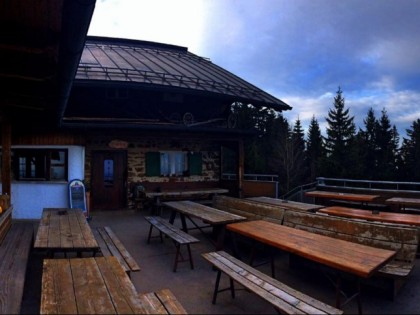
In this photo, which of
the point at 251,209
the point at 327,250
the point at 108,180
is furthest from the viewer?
the point at 108,180

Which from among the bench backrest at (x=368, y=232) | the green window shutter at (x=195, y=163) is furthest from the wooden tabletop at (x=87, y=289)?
the green window shutter at (x=195, y=163)

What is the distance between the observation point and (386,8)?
8414 millimetres

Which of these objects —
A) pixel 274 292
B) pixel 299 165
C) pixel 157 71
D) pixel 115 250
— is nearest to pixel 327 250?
pixel 274 292

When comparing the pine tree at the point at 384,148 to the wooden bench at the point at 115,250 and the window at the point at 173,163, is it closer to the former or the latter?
the window at the point at 173,163

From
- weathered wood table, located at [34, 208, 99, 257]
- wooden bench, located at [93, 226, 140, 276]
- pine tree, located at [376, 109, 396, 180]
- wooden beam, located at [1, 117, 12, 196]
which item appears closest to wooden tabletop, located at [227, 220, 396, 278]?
wooden bench, located at [93, 226, 140, 276]

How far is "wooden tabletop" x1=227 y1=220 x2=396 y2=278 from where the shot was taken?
3.16 m

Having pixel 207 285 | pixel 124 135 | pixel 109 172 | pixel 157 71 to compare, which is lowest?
pixel 207 285

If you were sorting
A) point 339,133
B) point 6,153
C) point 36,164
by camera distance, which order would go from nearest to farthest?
1. point 6,153
2. point 36,164
3. point 339,133

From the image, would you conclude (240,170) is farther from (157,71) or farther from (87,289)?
(87,289)

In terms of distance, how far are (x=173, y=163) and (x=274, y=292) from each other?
363 inches

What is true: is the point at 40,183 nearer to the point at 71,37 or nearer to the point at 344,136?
the point at 71,37

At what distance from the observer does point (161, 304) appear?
2453 mm

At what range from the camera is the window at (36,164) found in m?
9.68

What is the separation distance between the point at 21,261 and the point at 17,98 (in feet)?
8.43
